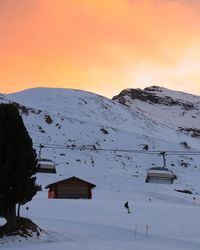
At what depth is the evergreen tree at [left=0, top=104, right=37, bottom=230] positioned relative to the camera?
26.3m

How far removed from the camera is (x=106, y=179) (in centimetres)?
8331

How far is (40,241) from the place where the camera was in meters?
26.7

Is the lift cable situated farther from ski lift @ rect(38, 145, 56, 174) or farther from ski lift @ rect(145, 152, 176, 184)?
ski lift @ rect(38, 145, 56, 174)

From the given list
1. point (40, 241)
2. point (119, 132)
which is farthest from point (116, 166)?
point (40, 241)

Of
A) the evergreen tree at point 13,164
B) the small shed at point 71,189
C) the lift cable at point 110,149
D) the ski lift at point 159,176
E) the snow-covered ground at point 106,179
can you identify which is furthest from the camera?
the lift cable at point 110,149

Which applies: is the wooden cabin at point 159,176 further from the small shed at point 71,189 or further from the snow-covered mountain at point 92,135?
the small shed at point 71,189

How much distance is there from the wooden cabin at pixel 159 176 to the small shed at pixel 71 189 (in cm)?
2057

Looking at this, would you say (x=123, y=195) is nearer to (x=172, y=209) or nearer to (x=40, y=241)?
(x=172, y=209)

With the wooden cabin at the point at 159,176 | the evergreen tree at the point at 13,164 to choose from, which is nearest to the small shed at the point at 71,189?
the wooden cabin at the point at 159,176

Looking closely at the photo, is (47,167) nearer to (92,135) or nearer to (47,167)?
(47,167)

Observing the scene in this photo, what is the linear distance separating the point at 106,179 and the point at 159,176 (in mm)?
9243

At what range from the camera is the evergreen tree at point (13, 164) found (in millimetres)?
26281

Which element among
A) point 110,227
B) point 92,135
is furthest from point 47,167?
point 110,227

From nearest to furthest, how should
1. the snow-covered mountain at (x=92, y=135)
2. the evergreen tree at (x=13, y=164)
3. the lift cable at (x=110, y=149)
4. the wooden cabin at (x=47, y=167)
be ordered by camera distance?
the evergreen tree at (x=13, y=164)
the wooden cabin at (x=47, y=167)
the snow-covered mountain at (x=92, y=135)
the lift cable at (x=110, y=149)
